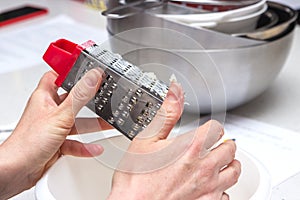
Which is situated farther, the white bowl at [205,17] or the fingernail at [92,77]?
the white bowl at [205,17]

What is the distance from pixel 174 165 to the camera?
0.41 m

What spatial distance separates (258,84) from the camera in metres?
0.70

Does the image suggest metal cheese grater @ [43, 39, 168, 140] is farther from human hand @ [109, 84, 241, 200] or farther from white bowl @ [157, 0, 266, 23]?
white bowl @ [157, 0, 266, 23]

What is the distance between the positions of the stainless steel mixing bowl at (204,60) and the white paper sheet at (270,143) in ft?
0.11

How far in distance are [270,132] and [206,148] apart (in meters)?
0.30

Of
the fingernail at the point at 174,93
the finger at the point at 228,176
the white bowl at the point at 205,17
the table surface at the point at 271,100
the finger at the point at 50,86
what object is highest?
the white bowl at the point at 205,17

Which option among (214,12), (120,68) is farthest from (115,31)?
(120,68)

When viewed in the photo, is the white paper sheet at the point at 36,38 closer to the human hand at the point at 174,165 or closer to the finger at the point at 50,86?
the finger at the point at 50,86

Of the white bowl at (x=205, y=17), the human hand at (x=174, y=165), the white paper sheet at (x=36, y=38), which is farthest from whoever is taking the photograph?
the white paper sheet at (x=36, y=38)

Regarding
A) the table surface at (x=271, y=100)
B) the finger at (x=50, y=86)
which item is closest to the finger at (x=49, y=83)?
the finger at (x=50, y=86)

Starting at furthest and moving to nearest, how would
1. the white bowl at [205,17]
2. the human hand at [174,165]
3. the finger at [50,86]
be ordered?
the white bowl at [205,17]
the finger at [50,86]
the human hand at [174,165]

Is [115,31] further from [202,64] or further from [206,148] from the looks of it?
[206,148]

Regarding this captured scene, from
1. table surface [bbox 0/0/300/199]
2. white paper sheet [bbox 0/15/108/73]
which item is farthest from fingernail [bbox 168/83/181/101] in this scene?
white paper sheet [bbox 0/15/108/73]

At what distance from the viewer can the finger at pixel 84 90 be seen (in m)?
0.45
